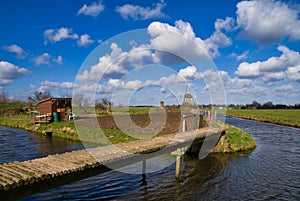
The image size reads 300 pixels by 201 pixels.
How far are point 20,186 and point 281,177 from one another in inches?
475

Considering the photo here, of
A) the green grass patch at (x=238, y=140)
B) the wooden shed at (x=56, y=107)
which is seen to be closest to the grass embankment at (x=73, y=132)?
the wooden shed at (x=56, y=107)

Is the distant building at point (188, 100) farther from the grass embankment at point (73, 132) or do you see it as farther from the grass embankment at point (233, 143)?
the grass embankment at point (73, 132)

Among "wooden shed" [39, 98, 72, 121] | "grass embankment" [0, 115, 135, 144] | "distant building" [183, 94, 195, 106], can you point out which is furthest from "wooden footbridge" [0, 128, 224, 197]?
"wooden shed" [39, 98, 72, 121]

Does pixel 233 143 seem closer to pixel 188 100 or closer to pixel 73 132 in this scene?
pixel 73 132

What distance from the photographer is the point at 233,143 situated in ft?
58.9

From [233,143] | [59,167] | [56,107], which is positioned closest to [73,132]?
[56,107]

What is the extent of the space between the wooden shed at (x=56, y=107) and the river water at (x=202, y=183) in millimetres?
15237

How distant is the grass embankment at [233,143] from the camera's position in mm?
17453

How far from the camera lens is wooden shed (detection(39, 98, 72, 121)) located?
3059cm

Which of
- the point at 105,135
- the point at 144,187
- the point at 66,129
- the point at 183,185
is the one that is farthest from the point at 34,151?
the point at 183,185

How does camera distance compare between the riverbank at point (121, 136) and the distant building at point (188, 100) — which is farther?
the distant building at point (188, 100)

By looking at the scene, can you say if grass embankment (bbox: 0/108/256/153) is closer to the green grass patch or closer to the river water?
the green grass patch

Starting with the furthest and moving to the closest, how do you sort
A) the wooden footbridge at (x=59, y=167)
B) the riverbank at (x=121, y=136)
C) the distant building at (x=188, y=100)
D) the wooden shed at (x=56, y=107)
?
the distant building at (x=188, y=100), the wooden shed at (x=56, y=107), the riverbank at (x=121, y=136), the wooden footbridge at (x=59, y=167)

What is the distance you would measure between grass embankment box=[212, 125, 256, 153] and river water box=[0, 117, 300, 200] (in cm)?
185
